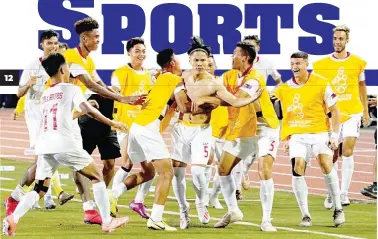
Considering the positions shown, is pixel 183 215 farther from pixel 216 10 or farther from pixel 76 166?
pixel 216 10

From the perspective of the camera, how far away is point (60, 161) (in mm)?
10570

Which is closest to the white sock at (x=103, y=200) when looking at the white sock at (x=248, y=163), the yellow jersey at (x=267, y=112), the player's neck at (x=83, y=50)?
the player's neck at (x=83, y=50)

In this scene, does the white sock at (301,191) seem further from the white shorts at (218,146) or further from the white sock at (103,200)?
the white sock at (103,200)

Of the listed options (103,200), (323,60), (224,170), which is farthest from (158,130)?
(323,60)

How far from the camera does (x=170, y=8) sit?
1211 cm

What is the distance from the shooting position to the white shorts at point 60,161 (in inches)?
415

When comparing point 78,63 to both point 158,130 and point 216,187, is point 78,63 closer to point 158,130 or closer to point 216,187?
point 158,130

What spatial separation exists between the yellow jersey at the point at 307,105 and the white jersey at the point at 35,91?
2348 mm

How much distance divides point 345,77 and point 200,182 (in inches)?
98.1

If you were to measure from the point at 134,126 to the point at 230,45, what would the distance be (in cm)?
148

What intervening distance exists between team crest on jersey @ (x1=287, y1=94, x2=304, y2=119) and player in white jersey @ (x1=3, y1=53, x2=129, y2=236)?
2151 millimetres

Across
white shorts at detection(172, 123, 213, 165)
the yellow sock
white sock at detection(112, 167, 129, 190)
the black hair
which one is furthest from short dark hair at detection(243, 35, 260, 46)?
the yellow sock

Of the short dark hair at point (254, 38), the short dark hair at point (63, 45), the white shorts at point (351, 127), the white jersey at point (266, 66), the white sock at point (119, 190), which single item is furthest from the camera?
the white shorts at point (351, 127)

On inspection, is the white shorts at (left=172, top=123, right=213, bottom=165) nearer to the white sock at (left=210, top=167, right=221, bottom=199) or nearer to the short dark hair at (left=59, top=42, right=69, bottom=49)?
the white sock at (left=210, top=167, right=221, bottom=199)
